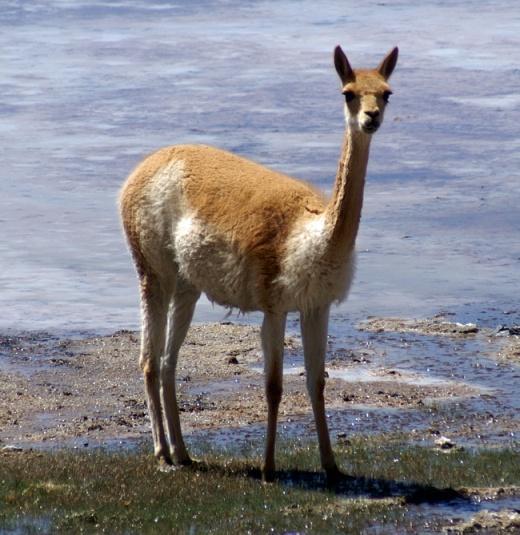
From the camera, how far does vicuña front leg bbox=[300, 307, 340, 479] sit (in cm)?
750

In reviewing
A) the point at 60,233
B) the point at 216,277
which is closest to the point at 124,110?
the point at 60,233

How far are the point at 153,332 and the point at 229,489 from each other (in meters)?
1.24

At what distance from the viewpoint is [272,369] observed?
7.53 metres

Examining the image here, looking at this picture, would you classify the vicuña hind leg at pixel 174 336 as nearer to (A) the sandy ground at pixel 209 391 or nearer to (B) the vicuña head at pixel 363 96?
(A) the sandy ground at pixel 209 391

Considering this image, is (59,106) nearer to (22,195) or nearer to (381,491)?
(22,195)

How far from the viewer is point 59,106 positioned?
61.8 ft

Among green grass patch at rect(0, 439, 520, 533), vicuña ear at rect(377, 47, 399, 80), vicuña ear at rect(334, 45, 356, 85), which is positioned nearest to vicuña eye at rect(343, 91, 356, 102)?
vicuña ear at rect(334, 45, 356, 85)

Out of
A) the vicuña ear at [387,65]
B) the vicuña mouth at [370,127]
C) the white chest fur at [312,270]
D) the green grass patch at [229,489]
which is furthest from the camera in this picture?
the vicuña ear at [387,65]

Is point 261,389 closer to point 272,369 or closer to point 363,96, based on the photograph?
point 272,369

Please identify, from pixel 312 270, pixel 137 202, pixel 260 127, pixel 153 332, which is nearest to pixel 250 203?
pixel 312 270

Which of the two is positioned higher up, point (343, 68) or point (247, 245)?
point (343, 68)

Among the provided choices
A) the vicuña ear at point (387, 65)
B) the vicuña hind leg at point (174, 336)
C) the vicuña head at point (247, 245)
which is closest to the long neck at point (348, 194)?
the vicuña head at point (247, 245)

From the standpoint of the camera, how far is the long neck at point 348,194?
23.0ft

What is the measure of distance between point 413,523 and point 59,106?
12915 millimetres
